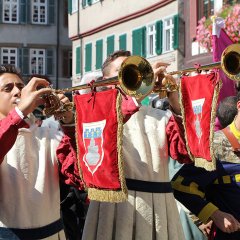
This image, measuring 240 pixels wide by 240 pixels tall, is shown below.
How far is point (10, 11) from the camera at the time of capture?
123 feet

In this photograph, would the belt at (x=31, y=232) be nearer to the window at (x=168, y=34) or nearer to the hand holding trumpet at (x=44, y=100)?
the hand holding trumpet at (x=44, y=100)

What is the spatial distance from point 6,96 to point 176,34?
18.5 m

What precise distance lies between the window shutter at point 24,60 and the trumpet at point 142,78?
3305 centimetres

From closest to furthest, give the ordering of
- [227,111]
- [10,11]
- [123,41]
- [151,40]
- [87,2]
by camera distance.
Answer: [227,111] → [151,40] → [123,41] → [87,2] → [10,11]

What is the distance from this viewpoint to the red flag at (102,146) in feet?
12.3

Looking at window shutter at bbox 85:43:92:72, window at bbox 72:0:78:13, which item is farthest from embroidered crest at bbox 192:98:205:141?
window at bbox 72:0:78:13

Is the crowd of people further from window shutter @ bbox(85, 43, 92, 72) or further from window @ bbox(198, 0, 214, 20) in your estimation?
window shutter @ bbox(85, 43, 92, 72)

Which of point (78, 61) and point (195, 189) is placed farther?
point (78, 61)

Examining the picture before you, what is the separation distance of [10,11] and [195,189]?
1351 inches

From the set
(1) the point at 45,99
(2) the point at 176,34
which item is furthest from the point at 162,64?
(2) the point at 176,34

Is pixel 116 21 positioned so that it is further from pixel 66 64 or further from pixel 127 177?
pixel 127 177

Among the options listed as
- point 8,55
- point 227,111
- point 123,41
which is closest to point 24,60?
point 8,55

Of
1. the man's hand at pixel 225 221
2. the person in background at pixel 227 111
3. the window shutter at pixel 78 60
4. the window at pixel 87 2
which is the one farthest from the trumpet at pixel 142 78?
the window shutter at pixel 78 60

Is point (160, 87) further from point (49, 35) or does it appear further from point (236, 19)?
point (49, 35)
